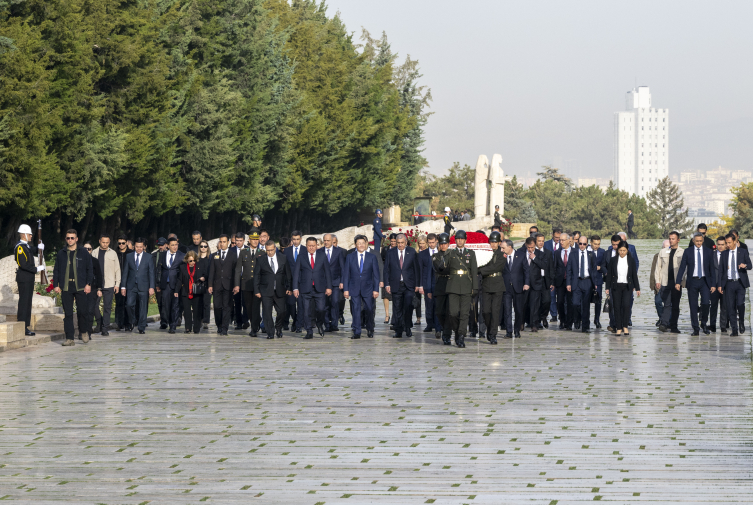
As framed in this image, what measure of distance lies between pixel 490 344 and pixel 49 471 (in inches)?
394

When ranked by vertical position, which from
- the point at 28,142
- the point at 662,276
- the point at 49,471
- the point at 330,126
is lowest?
the point at 49,471

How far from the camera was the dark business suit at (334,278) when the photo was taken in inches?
736

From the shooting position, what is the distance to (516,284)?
60.0 ft

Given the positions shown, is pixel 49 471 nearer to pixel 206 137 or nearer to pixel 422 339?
pixel 422 339

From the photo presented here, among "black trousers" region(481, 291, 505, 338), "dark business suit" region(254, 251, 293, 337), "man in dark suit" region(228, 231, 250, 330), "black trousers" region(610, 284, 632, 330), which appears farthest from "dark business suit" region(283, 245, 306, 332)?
"black trousers" region(610, 284, 632, 330)

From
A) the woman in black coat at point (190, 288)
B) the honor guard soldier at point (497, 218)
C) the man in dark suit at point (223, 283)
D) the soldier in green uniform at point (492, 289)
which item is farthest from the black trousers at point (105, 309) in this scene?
the honor guard soldier at point (497, 218)

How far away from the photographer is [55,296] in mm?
20781

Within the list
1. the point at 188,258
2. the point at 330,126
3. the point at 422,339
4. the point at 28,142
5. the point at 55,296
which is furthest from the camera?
the point at 330,126

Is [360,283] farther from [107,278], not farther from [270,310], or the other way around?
[107,278]

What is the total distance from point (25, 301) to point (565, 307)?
980 centimetres

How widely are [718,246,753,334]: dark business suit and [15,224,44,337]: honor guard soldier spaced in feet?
38.6

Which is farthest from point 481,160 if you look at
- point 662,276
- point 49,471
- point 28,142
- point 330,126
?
point 49,471

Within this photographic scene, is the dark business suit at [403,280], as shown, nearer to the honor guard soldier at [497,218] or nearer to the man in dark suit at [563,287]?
the man in dark suit at [563,287]

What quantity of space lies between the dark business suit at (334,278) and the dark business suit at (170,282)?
9.21 feet
